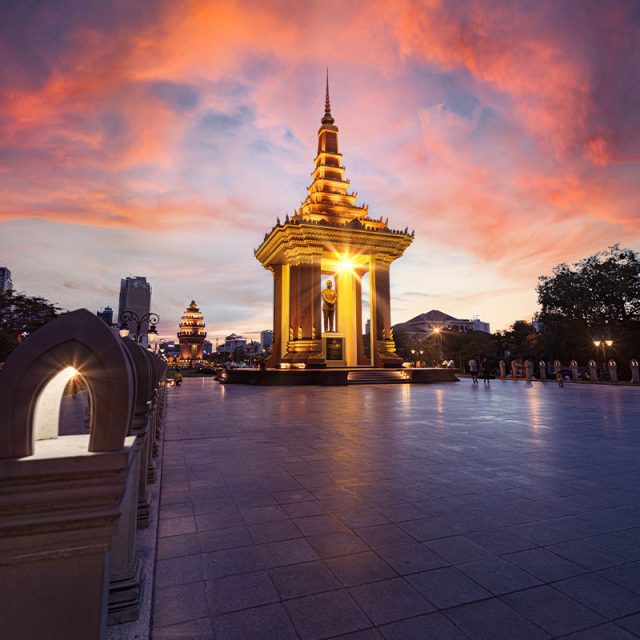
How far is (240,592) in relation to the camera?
2.88 metres

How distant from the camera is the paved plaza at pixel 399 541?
259cm

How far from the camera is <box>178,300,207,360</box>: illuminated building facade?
11969 cm

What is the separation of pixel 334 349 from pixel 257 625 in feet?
98.9

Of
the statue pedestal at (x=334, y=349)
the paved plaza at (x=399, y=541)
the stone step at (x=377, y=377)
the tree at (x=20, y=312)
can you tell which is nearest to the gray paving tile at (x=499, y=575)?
the paved plaza at (x=399, y=541)

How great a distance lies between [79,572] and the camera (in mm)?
1826

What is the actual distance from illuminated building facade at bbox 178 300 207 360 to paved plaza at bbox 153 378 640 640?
118m

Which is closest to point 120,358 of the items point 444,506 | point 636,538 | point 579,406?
point 444,506

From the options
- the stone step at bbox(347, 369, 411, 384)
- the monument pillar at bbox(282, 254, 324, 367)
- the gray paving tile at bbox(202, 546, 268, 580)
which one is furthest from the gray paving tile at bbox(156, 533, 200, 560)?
the monument pillar at bbox(282, 254, 324, 367)

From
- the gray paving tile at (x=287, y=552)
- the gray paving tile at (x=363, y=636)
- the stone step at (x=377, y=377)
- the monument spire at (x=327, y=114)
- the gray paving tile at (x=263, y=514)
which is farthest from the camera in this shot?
the monument spire at (x=327, y=114)

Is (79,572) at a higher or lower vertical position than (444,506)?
higher

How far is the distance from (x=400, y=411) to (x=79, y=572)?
38.6ft

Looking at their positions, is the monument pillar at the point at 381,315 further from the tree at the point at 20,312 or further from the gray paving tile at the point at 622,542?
the gray paving tile at the point at 622,542

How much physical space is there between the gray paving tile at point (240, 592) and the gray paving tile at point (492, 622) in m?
1.21

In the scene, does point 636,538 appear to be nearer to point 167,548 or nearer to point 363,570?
point 363,570
